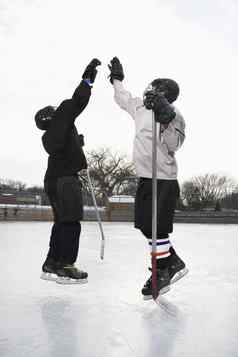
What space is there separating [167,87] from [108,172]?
4483 cm

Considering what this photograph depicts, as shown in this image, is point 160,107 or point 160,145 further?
point 160,145

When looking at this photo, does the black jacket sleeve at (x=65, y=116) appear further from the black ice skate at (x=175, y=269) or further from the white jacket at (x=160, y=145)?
the black ice skate at (x=175, y=269)

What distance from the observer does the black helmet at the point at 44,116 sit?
356 centimetres

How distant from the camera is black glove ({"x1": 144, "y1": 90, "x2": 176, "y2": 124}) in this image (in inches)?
111

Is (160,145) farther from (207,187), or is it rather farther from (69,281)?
(207,187)

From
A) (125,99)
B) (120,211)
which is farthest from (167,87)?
(120,211)

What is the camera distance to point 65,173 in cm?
348

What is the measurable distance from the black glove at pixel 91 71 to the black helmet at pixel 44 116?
45cm

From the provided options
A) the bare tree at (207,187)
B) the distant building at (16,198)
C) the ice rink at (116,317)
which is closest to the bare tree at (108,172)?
the distant building at (16,198)

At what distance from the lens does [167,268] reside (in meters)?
3.09

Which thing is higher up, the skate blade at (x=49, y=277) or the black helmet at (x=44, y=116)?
the black helmet at (x=44, y=116)

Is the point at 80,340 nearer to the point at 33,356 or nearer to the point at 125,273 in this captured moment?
the point at 33,356

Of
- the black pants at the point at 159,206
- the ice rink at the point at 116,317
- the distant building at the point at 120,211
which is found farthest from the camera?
the distant building at the point at 120,211

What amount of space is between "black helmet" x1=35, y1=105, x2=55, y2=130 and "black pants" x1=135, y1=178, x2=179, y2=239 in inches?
39.3
